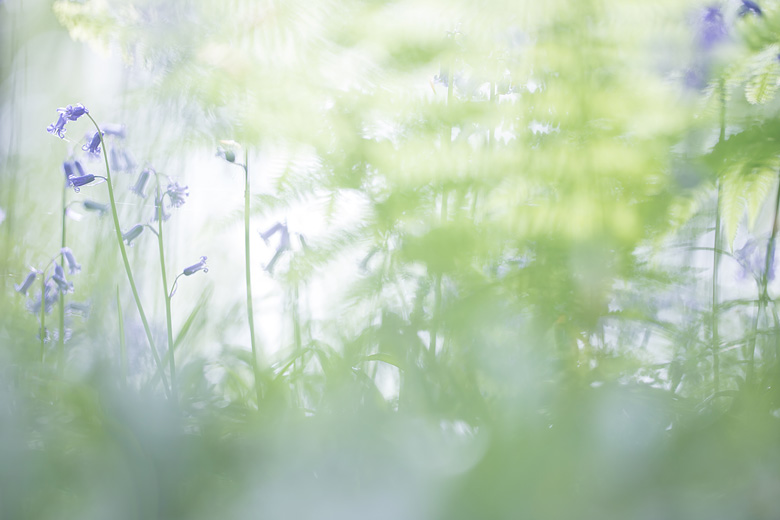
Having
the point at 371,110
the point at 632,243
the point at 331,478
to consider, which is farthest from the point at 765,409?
the point at 371,110

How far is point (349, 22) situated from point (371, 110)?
0.12 meters

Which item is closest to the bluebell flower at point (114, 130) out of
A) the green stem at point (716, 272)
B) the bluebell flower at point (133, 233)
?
the bluebell flower at point (133, 233)

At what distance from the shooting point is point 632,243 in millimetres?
523

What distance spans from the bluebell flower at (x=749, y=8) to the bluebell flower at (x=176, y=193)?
2.08 feet

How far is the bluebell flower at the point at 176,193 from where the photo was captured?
1.79 ft

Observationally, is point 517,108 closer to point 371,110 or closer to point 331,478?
point 371,110

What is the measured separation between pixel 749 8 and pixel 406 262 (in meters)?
0.45

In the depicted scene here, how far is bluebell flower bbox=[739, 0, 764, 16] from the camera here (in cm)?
48

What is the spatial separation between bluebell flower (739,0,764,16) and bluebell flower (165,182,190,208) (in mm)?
634

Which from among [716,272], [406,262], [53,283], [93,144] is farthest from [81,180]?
[716,272]

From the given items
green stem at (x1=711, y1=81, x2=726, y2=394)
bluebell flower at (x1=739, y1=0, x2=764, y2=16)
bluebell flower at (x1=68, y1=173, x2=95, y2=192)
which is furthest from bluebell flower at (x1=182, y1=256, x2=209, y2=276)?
bluebell flower at (x1=739, y1=0, x2=764, y2=16)

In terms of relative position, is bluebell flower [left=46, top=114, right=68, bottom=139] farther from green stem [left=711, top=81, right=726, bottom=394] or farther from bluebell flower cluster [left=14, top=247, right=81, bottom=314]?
green stem [left=711, top=81, right=726, bottom=394]

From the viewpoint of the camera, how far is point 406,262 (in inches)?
23.2

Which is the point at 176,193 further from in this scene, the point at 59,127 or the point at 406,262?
the point at 406,262
